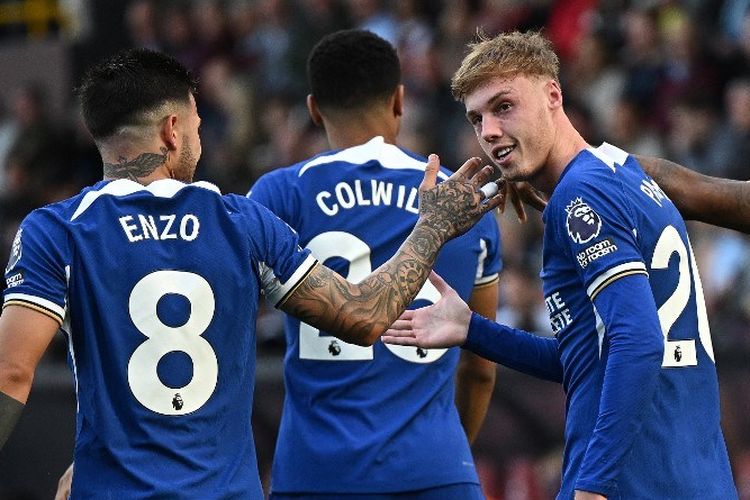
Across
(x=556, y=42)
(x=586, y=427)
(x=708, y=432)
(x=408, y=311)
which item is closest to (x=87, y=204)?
(x=408, y=311)

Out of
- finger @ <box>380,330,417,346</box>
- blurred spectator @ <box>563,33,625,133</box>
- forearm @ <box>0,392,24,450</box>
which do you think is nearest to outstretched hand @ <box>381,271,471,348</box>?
finger @ <box>380,330,417,346</box>

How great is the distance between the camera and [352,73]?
20.0ft

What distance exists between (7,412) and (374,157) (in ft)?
6.87

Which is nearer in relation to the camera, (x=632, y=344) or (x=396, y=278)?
(x=632, y=344)

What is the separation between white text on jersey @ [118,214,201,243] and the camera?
14.8ft

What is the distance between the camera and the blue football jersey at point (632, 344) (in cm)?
433

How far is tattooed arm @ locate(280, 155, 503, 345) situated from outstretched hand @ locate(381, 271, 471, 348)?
0.37 m

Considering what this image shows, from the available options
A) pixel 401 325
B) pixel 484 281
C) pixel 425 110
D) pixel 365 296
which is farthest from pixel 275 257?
pixel 425 110

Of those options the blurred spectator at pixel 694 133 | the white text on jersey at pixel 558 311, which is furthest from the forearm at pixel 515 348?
the blurred spectator at pixel 694 133

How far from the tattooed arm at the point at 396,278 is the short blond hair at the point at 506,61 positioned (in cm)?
28

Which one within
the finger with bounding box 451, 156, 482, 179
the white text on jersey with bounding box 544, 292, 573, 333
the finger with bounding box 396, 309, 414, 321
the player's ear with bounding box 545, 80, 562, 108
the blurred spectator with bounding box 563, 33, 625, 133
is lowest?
the finger with bounding box 396, 309, 414, 321

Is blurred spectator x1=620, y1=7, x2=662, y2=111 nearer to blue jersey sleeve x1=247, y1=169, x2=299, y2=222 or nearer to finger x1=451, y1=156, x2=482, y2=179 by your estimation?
blue jersey sleeve x1=247, y1=169, x2=299, y2=222

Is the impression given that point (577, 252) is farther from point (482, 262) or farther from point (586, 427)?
point (482, 262)

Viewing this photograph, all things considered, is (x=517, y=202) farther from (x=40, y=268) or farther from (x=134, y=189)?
(x=40, y=268)
